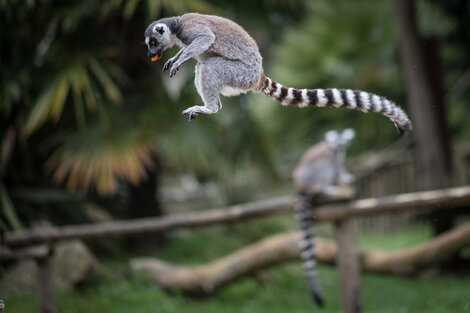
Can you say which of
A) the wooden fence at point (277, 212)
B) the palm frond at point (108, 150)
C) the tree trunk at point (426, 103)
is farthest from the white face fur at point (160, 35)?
the tree trunk at point (426, 103)

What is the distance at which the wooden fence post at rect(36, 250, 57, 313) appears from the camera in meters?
4.42

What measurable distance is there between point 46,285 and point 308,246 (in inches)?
83.2

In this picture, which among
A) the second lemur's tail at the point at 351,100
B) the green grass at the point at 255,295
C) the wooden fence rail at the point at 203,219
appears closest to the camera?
the second lemur's tail at the point at 351,100

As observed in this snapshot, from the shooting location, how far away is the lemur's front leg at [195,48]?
1116mm

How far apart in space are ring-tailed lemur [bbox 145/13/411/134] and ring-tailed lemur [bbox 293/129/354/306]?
10.5 ft

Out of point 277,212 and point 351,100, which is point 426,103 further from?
point 351,100

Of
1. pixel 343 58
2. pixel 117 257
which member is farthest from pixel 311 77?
pixel 117 257

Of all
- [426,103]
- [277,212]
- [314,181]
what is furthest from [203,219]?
[426,103]

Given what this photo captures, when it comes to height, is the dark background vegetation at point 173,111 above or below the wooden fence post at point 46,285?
above

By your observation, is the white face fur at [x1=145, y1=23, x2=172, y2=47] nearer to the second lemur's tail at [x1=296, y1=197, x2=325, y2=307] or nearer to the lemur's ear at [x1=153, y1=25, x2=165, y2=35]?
the lemur's ear at [x1=153, y1=25, x2=165, y2=35]

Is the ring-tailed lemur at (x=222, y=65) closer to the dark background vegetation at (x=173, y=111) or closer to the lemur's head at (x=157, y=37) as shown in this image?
the lemur's head at (x=157, y=37)

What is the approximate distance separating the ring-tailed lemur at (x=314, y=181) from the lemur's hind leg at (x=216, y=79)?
323 cm

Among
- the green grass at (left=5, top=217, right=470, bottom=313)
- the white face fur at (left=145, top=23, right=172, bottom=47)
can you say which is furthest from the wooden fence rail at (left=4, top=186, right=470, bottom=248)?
the white face fur at (left=145, top=23, right=172, bottom=47)

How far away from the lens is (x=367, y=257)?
17.2ft
